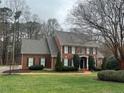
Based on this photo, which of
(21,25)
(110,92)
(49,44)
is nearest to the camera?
(110,92)

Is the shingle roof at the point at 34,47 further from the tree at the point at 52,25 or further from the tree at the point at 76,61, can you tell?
the tree at the point at 52,25

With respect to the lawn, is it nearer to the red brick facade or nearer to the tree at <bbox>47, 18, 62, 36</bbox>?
the red brick facade

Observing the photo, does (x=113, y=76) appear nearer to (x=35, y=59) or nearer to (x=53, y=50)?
(x=35, y=59)

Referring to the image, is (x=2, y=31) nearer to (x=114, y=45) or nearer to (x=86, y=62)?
(x=86, y=62)

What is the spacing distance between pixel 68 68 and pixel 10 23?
3226 cm

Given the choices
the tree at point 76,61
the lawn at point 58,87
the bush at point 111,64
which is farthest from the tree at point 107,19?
the tree at point 76,61

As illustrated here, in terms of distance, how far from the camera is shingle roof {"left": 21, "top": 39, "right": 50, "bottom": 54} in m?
54.1

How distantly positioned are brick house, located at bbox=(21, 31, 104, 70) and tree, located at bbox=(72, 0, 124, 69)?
23.2 m

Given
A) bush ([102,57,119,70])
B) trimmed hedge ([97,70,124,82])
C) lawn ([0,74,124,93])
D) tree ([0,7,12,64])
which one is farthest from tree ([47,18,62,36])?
lawn ([0,74,124,93])

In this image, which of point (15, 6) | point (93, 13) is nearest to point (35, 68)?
point (93, 13)

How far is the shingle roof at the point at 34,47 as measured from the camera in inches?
2130

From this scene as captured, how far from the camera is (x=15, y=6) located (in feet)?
238

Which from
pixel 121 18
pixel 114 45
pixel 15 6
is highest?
pixel 15 6

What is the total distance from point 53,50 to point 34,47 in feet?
12.1
